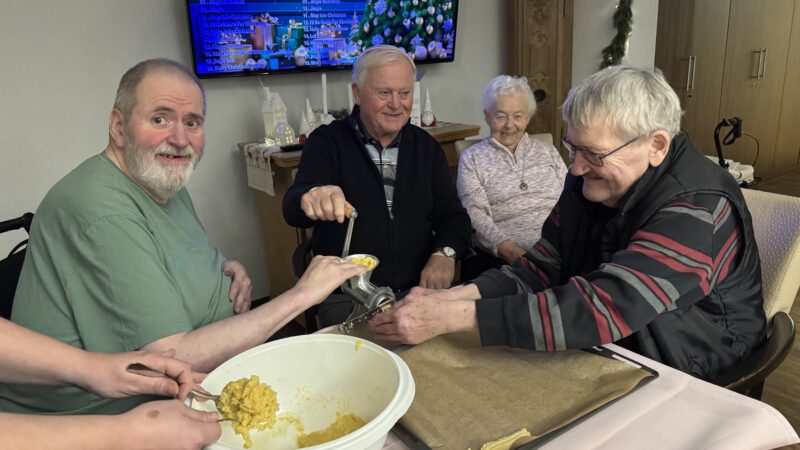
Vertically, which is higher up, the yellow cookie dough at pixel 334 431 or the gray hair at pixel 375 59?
the gray hair at pixel 375 59

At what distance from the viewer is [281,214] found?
2.88 meters

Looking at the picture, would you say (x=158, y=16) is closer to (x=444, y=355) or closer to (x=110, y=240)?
(x=110, y=240)

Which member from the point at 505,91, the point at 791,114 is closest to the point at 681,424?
the point at 505,91

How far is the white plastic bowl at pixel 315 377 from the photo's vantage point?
0.94 m

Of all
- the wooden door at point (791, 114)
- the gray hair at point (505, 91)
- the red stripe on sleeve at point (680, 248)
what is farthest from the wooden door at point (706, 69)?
the red stripe on sleeve at point (680, 248)

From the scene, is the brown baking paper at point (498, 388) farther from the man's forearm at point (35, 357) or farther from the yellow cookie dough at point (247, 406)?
the man's forearm at point (35, 357)

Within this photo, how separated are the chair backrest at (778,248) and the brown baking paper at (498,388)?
0.62 metres

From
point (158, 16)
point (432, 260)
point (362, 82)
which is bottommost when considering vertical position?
point (432, 260)

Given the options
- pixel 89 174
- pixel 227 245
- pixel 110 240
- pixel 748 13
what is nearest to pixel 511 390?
pixel 110 240

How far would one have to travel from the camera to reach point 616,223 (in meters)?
1.23

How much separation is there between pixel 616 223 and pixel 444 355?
503 millimetres

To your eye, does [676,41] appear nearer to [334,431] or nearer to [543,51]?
[543,51]

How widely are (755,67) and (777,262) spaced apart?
479 centimetres

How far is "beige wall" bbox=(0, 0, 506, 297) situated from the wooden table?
0.12 metres
